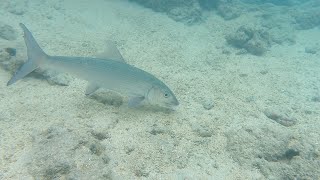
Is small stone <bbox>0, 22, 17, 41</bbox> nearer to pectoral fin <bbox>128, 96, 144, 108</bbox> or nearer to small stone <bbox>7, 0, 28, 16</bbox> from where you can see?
small stone <bbox>7, 0, 28, 16</bbox>

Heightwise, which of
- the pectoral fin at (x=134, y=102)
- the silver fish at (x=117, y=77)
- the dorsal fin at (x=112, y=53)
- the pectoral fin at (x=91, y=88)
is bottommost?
the pectoral fin at (x=134, y=102)

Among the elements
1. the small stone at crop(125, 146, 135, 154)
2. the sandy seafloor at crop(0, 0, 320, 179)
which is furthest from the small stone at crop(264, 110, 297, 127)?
the small stone at crop(125, 146, 135, 154)

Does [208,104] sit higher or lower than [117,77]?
lower

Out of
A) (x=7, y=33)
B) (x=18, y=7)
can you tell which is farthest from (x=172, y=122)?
(x=18, y=7)

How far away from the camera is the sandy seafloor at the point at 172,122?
3947 mm

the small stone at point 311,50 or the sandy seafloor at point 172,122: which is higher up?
the sandy seafloor at point 172,122

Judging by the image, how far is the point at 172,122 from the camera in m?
5.22

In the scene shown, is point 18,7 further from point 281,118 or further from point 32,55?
point 281,118

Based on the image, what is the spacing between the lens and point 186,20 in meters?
12.7

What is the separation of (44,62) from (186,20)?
891cm

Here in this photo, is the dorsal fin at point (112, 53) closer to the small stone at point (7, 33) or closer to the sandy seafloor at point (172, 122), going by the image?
the sandy seafloor at point (172, 122)

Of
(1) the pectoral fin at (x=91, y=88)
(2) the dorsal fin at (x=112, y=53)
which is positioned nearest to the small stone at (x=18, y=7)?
(2) the dorsal fin at (x=112, y=53)

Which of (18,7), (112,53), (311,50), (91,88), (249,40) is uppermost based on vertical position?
(112,53)

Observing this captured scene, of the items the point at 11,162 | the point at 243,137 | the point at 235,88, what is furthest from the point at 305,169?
the point at 11,162
